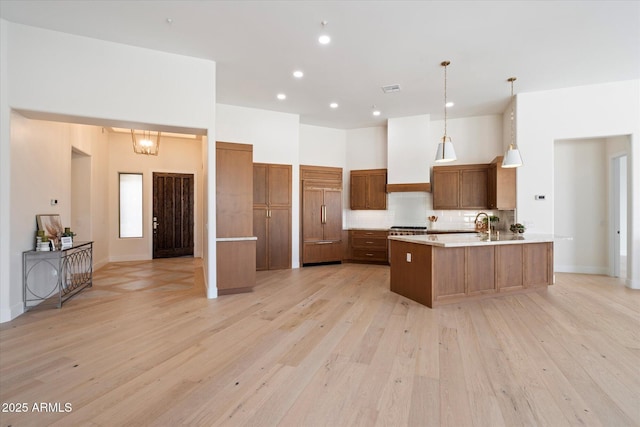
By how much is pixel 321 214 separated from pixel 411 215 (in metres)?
2.28

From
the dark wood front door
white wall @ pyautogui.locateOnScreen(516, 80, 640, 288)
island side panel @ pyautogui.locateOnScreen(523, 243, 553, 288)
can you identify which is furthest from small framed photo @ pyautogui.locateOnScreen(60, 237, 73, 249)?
white wall @ pyautogui.locateOnScreen(516, 80, 640, 288)

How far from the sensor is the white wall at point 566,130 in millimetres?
5145

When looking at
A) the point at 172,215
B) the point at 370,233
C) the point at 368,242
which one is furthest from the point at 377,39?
the point at 172,215

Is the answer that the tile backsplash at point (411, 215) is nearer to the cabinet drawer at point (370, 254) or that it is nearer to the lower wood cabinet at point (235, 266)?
the cabinet drawer at point (370, 254)

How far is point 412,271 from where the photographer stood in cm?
450

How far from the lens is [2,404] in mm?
2066

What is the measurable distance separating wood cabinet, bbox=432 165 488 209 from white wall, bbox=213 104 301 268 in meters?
3.29

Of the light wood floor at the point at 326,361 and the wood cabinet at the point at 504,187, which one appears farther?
the wood cabinet at the point at 504,187

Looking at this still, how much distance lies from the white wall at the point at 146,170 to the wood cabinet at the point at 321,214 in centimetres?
313

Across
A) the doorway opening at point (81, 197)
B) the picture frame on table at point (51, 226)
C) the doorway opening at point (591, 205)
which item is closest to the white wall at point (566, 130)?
the doorway opening at point (591, 205)

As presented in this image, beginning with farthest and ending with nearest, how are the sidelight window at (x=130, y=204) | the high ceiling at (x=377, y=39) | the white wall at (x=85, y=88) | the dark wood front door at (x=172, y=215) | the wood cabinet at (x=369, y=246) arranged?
the dark wood front door at (x=172, y=215), the sidelight window at (x=130, y=204), the wood cabinet at (x=369, y=246), the white wall at (x=85, y=88), the high ceiling at (x=377, y=39)

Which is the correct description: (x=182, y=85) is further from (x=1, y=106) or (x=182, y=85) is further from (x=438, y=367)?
(x=438, y=367)

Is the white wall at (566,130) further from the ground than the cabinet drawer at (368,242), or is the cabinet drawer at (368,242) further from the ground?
the white wall at (566,130)

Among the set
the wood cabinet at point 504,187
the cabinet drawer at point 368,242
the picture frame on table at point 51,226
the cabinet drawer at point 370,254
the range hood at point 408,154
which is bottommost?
the cabinet drawer at point 370,254
